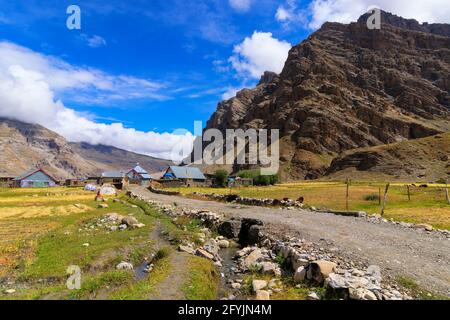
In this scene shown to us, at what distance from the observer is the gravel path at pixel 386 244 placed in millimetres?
14914

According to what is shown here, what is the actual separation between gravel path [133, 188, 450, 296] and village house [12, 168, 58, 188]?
116 m

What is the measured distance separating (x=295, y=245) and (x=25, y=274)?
48.3ft

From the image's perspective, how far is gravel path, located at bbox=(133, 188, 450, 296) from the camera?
14.9 meters

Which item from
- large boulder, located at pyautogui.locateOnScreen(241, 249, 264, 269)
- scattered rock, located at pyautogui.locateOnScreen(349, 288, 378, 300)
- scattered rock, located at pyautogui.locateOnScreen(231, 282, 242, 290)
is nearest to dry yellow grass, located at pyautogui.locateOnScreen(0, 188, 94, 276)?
scattered rock, located at pyautogui.locateOnScreen(231, 282, 242, 290)

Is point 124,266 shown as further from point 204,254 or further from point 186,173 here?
point 186,173

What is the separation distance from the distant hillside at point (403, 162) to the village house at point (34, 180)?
138 metres

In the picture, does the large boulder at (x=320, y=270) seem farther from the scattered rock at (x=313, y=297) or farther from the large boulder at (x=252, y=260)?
the large boulder at (x=252, y=260)

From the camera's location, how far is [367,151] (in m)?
195

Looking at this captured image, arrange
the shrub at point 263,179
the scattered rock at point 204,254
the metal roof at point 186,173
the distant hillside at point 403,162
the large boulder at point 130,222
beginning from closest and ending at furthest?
1. the scattered rock at point 204,254
2. the large boulder at point 130,222
3. the metal roof at point 186,173
4. the shrub at point 263,179
5. the distant hillside at point 403,162

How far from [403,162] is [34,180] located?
164103 millimetres

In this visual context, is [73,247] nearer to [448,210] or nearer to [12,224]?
[12,224]

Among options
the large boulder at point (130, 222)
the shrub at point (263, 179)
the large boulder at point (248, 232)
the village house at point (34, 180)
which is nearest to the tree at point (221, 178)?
the shrub at point (263, 179)

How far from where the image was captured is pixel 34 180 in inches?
4872

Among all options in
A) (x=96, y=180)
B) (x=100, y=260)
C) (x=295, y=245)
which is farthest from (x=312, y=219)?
(x=96, y=180)
